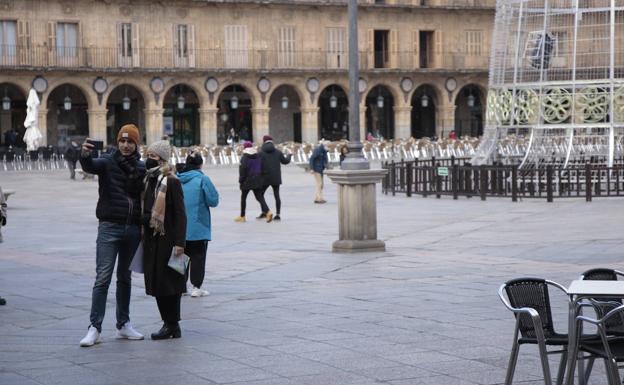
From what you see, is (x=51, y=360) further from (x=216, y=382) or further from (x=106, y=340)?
(x=216, y=382)

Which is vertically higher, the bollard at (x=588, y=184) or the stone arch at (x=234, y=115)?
the stone arch at (x=234, y=115)

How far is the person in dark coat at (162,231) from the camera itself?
30.8ft

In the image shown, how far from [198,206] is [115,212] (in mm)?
2585

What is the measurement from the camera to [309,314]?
35.0ft

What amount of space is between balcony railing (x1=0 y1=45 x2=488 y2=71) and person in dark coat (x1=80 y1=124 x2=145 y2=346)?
128 feet

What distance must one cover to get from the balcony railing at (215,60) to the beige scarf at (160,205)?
128ft

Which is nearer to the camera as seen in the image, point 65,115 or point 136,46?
point 136,46

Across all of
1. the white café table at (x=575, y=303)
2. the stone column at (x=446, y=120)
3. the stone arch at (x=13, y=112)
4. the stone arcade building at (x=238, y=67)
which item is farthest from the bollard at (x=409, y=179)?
the stone column at (x=446, y=120)

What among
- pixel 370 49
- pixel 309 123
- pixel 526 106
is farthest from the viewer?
pixel 370 49

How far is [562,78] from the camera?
88.0ft

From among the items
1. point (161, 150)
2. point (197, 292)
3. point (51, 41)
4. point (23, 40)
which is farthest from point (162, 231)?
point (51, 41)

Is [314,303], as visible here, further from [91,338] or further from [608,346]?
[608,346]

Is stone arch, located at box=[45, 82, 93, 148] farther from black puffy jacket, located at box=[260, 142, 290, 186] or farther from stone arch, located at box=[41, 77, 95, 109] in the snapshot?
black puffy jacket, located at box=[260, 142, 290, 186]

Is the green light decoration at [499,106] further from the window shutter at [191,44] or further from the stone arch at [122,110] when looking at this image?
the stone arch at [122,110]
